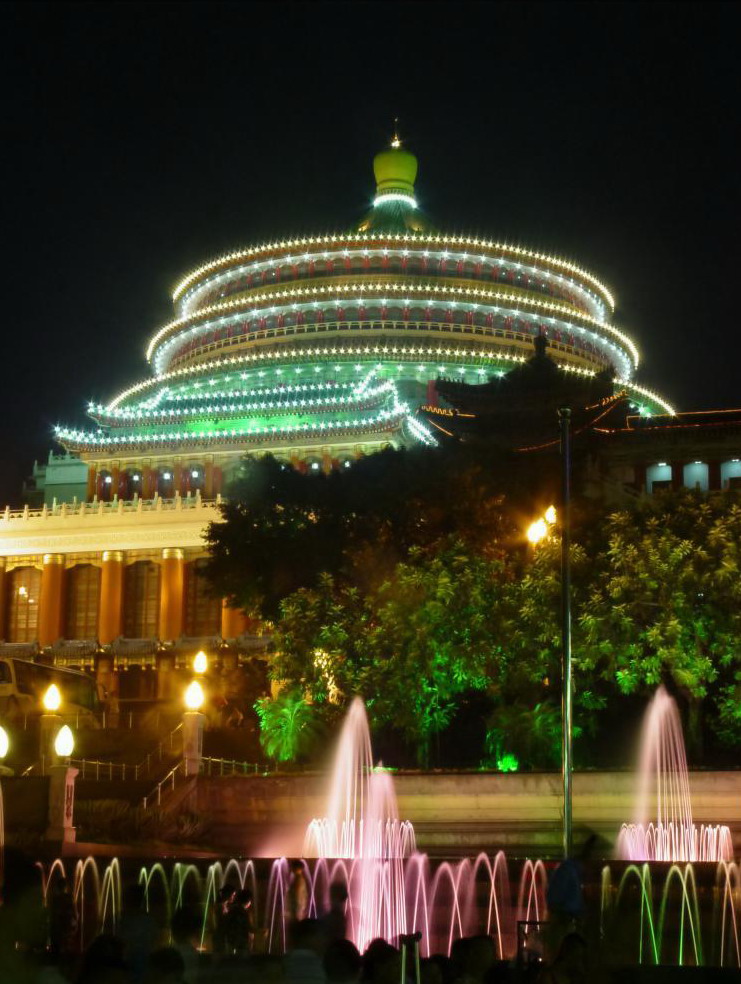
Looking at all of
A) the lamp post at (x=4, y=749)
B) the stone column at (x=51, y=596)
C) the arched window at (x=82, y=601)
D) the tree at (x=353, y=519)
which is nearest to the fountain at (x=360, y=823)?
the lamp post at (x=4, y=749)

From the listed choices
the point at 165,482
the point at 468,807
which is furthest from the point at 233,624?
the point at 468,807

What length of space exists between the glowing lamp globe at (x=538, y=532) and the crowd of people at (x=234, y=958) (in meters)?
26.1

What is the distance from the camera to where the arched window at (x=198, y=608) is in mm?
66750

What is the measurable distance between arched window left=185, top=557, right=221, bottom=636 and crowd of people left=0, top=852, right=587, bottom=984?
160ft

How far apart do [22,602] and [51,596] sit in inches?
74.0

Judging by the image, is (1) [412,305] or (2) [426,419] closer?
(2) [426,419]

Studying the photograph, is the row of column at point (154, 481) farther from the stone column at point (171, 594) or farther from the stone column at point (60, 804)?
the stone column at point (60, 804)

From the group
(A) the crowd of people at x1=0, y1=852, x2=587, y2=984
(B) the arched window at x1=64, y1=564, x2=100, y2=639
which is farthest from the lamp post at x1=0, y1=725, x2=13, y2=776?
(B) the arched window at x1=64, y1=564, x2=100, y2=639

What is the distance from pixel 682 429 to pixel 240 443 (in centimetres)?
2064

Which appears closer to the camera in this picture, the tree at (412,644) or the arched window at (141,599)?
the tree at (412,644)

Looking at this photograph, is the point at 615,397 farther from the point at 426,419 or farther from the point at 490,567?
the point at 490,567

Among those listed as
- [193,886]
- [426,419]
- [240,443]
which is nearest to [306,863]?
[193,886]

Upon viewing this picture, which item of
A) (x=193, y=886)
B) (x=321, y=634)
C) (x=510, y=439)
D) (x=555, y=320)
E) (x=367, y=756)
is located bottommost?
(x=193, y=886)

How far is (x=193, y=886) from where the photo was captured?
27078 mm
